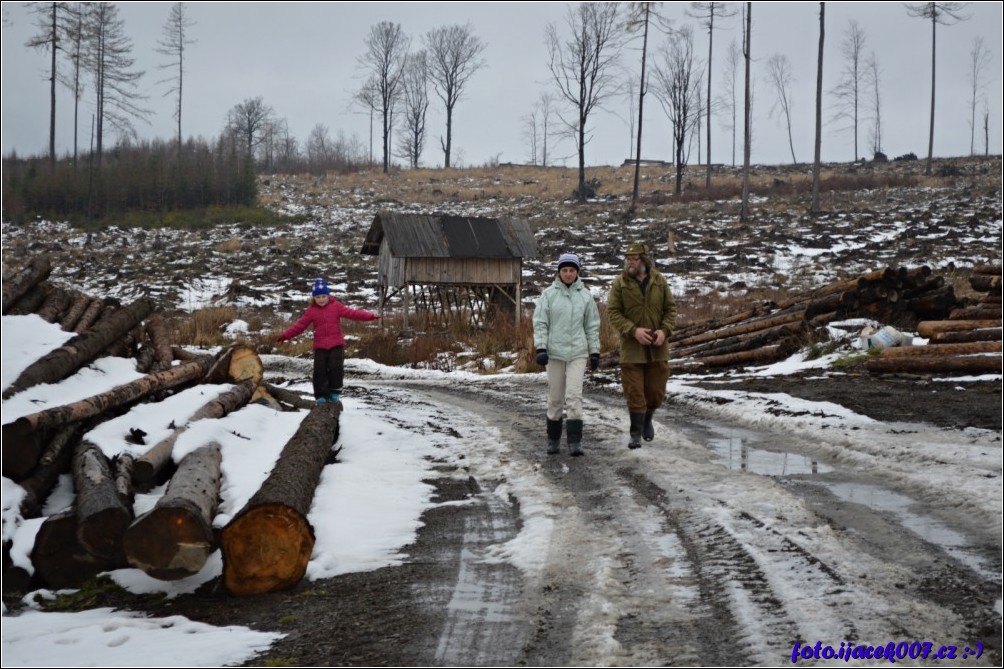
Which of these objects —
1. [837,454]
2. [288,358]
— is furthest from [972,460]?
[288,358]

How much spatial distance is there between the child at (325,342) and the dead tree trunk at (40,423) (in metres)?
2.27

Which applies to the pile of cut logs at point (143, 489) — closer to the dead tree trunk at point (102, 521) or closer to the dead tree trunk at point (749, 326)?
the dead tree trunk at point (102, 521)

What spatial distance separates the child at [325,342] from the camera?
35.7 ft

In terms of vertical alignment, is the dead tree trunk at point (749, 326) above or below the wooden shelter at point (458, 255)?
below

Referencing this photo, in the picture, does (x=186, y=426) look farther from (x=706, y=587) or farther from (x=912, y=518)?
(x=912, y=518)

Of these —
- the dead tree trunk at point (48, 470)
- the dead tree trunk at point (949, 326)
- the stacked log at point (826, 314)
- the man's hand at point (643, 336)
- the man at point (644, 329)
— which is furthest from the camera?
the stacked log at point (826, 314)

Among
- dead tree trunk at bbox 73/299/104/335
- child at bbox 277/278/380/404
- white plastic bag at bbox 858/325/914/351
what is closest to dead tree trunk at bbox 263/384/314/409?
child at bbox 277/278/380/404

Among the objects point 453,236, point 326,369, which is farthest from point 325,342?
point 453,236

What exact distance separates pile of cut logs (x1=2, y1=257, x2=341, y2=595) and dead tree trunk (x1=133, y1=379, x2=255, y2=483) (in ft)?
0.04

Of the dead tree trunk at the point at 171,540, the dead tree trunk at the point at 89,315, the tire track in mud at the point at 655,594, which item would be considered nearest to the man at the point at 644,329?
the tire track in mud at the point at 655,594

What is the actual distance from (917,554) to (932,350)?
8102 mm

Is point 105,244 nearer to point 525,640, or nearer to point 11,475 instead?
point 11,475

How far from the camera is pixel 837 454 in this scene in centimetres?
777

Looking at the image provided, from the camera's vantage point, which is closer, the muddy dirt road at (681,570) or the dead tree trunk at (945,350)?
the muddy dirt road at (681,570)
